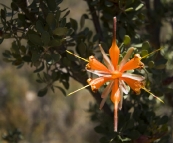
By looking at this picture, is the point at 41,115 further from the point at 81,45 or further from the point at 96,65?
the point at 96,65

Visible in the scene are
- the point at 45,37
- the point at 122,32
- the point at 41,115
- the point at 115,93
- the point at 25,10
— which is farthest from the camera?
the point at 41,115

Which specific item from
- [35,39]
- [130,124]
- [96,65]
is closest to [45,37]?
[35,39]

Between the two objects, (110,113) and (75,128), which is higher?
(110,113)

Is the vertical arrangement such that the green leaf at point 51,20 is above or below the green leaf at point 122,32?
above

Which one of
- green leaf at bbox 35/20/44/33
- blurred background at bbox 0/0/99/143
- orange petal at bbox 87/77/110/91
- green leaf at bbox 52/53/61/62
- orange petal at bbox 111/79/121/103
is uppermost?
green leaf at bbox 35/20/44/33

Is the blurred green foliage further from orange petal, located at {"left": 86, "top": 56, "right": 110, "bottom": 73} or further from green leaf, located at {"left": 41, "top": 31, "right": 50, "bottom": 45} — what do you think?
orange petal, located at {"left": 86, "top": 56, "right": 110, "bottom": 73}

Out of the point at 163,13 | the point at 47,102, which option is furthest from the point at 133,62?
the point at 47,102

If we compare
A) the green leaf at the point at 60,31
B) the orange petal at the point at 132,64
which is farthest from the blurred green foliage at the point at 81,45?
the orange petal at the point at 132,64

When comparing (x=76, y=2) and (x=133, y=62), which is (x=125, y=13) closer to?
(x=133, y=62)

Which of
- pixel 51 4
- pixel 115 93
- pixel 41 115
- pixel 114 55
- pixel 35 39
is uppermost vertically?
pixel 51 4

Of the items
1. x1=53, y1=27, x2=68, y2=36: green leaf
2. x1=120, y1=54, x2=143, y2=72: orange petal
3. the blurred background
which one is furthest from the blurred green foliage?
the blurred background

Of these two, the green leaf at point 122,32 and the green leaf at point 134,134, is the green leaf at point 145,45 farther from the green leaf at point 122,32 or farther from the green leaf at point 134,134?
the green leaf at point 134,134
